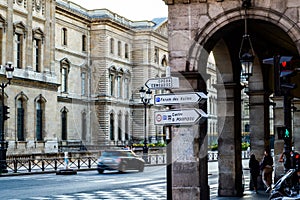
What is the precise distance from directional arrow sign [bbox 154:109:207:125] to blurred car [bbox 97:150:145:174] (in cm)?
2159

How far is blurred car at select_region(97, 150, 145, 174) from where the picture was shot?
111 feet

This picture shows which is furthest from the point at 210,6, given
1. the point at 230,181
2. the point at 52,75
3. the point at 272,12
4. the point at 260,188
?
the point at 52,75

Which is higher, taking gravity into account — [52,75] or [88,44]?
[88,44]

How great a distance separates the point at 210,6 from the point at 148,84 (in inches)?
102

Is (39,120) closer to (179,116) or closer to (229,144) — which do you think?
(229,144)

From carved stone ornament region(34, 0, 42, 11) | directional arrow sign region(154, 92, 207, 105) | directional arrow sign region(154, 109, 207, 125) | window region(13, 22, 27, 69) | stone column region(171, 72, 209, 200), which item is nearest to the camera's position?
directional arrow sign region(154, 109, 207, 125)

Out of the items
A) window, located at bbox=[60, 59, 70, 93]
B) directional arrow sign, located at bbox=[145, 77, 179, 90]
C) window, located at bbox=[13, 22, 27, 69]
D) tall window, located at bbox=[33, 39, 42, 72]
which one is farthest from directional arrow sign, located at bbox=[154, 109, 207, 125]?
window, located at bbox=[60, 59, 70, 93]

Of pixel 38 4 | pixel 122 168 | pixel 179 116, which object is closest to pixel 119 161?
pixel 122 168

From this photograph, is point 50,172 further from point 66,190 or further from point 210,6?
point 210,6

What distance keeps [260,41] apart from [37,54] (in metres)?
36.1

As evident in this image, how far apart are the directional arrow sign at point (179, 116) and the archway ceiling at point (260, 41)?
2188 mm

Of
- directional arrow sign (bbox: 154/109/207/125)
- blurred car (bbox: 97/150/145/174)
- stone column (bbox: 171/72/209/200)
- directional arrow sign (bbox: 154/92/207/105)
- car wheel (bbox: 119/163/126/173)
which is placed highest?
directional arrow sign (bbox: 154/92/207/105)

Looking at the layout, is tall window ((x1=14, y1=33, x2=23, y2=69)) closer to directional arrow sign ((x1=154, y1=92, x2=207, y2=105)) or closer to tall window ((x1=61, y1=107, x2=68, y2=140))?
tall window ((x1=61, y1=107, x2=68, y2=140))

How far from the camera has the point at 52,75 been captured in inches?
2127
